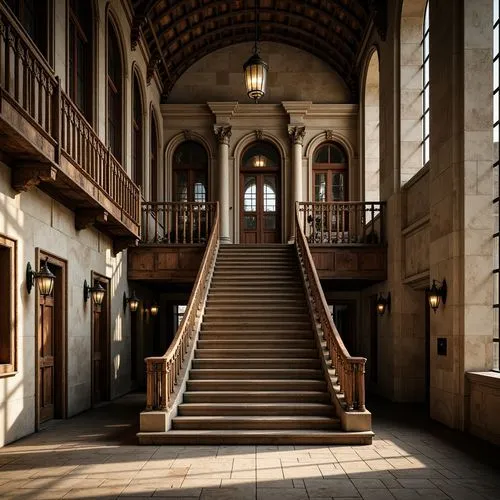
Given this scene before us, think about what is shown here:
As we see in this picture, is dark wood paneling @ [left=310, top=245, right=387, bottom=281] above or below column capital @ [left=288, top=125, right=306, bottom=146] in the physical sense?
below

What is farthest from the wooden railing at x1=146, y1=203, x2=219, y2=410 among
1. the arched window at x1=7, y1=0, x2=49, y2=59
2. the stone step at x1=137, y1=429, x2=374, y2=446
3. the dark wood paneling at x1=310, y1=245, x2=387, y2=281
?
the arched window at x1=7, y1=0, x2=49, y2=59

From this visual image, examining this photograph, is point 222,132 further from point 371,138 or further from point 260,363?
point 260,363

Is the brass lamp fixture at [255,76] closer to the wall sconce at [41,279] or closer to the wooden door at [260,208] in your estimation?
the wall sconce at [41,279]

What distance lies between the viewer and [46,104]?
848cm

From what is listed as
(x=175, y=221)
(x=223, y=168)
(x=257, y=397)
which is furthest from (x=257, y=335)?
(x=223, y=168)

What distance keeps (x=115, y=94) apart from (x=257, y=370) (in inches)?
309

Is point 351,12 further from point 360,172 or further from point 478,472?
point 478,472

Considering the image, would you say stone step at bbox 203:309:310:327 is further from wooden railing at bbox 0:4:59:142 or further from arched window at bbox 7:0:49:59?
arched window at bbox 7:0:49:59

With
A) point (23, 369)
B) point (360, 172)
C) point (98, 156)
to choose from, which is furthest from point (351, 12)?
point (23, 369)

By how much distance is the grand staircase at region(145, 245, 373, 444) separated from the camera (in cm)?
885

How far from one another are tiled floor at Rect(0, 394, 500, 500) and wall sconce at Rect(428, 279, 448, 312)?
210cm

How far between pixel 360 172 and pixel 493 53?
9.86m

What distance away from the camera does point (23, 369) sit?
29.5 ft

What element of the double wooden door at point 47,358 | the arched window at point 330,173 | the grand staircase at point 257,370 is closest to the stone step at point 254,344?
the grand staircase at point 257,370
